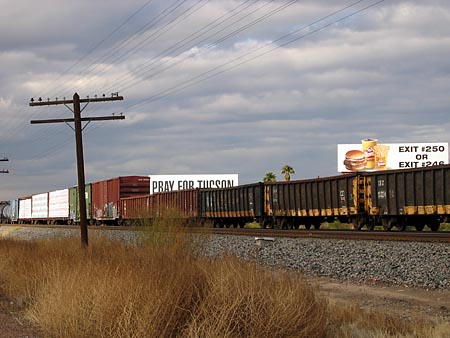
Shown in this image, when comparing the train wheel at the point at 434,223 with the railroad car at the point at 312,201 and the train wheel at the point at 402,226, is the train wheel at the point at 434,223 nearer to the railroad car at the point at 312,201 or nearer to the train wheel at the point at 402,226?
the train wheel at the point at 402,226

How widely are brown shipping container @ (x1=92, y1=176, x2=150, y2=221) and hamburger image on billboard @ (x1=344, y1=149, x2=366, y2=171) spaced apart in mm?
43147

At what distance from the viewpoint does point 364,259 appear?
60.6 feet

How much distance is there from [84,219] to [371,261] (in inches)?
463

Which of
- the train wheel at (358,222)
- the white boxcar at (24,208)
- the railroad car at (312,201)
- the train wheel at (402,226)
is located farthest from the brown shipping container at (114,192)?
the white boxcar at (24,208)

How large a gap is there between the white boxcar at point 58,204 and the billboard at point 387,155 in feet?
129

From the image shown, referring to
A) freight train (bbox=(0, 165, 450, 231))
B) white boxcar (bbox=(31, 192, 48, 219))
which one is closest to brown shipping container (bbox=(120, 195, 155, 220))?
freight train (bbox=(0, 165, 450, 231))

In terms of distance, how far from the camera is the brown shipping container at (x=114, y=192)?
58.1 meters

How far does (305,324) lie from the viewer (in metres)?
8.98

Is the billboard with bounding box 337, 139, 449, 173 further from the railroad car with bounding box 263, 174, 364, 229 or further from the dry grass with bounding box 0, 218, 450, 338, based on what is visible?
the dry grass with bounding box 0, 218, 450, 338

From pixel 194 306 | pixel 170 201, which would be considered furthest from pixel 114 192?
pixel 194 306

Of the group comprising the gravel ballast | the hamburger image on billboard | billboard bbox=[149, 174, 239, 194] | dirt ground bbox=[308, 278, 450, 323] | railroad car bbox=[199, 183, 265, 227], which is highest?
the hamburger image on billboard

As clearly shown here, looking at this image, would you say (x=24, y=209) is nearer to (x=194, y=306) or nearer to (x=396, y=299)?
(x=396, y=299)

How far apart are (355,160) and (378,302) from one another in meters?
87.6

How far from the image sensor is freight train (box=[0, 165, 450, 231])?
27.3 metres
